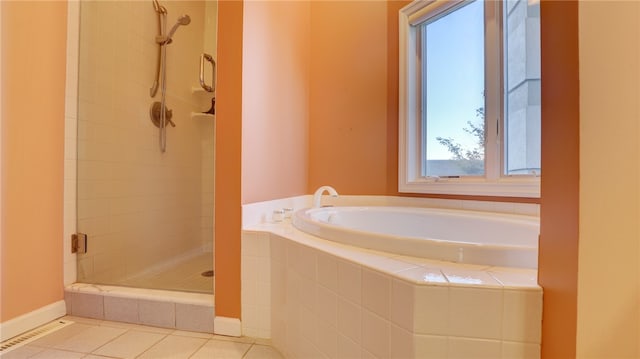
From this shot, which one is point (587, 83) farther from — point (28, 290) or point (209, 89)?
point (28, 290)

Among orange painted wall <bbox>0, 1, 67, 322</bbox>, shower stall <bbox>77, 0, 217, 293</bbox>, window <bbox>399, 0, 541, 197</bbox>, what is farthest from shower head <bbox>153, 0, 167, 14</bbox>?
window <bbox>399, 0, 541, 197</bbox>

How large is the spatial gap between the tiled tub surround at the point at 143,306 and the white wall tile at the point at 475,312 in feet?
3.66

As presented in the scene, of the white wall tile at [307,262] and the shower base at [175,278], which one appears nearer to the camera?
the white wall tile at [307,262]

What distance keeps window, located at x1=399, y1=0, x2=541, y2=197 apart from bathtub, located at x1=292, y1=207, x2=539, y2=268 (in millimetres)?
205

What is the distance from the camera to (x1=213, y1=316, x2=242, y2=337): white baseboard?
4.30ft

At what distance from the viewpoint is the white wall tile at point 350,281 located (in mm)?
789

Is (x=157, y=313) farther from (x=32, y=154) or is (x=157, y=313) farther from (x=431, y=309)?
(x=431, y=309)

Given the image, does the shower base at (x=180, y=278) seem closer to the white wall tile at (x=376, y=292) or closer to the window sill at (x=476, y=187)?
the white wall tile at (x=376, y=292)

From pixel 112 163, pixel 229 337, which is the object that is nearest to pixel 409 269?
pixel 229 337

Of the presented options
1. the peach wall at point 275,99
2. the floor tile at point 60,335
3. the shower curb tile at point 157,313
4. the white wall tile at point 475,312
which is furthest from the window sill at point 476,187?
the floor tile at point 60,335

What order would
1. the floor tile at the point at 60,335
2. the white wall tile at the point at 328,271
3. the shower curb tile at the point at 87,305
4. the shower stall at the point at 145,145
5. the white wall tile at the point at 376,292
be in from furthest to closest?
the shower stall at the point at 145,145 < the shower curb tile at the point at 87,305 < the floor tile at the point at 60,335 < the white wall tile at the point at 328,271 < the white wall tile at the point at 376,292

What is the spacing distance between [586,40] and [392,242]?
0.62 m

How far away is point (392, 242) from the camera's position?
871mm

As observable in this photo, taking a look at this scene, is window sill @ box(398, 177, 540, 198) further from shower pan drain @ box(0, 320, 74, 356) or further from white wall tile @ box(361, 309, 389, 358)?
shower pan drain @ box(0, 320, 74, 356)
